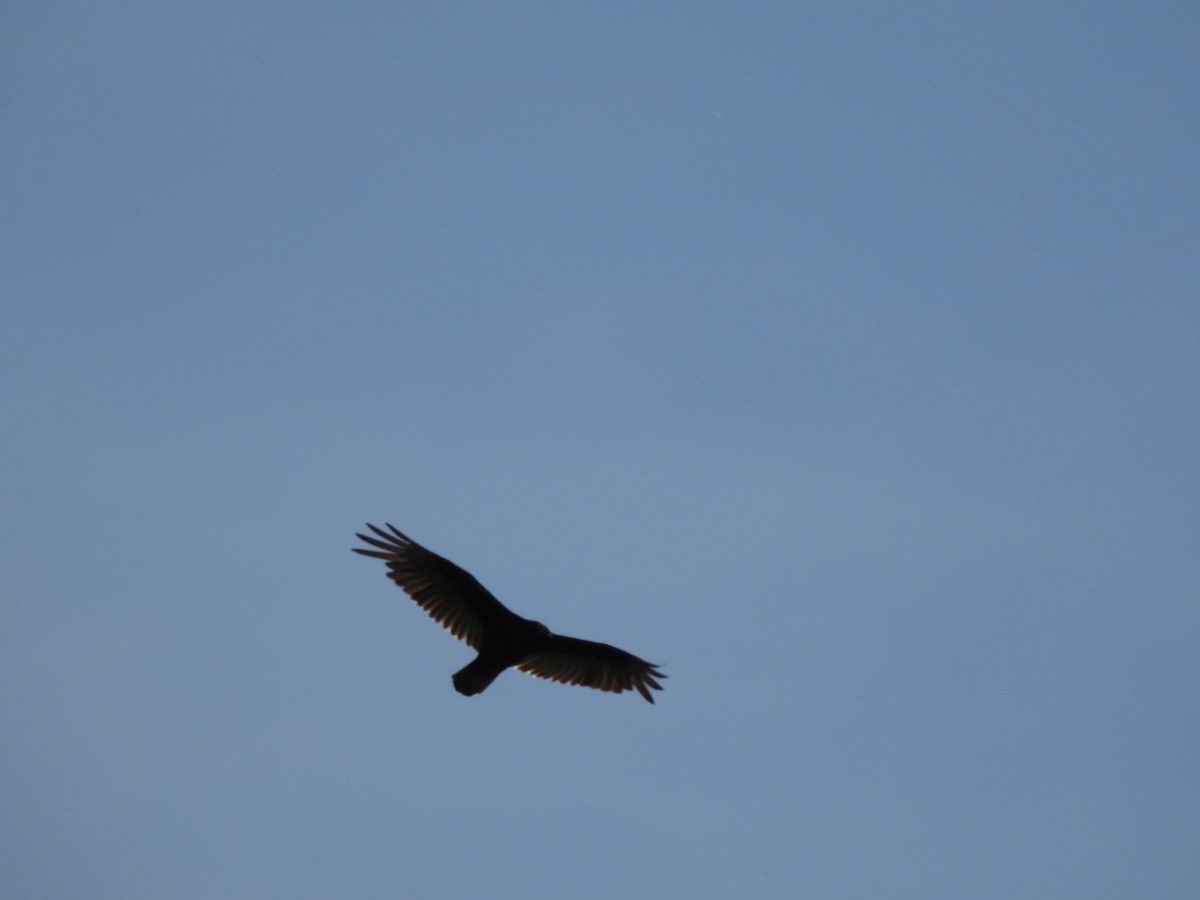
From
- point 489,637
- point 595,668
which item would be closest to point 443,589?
point 489,637

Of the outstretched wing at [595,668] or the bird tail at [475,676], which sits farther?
the outstretched wing at [595,668]

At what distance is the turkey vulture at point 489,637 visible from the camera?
14836 mm

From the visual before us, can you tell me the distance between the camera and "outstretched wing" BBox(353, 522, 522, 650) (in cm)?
1484

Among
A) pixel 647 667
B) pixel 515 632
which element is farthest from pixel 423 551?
pixel 647 667

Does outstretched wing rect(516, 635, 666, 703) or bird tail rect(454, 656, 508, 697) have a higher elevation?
outstretched wing rect(516, 635, 666, 703)

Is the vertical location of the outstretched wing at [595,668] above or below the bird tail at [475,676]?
above

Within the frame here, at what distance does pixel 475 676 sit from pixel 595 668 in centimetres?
180

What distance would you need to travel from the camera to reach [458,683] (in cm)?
1458

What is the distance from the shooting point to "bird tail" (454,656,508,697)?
47.9 ft

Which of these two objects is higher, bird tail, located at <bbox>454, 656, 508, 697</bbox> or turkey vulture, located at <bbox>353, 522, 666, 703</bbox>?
turkey vulture, located at <bbox>353, 522, 666, 703</bbox>

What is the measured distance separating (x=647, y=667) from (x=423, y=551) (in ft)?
10.8

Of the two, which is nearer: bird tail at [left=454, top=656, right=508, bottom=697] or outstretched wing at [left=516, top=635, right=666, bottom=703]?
bird tail at [left=454, top=656, right=508, bottom=697]

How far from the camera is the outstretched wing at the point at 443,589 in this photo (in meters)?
14.8

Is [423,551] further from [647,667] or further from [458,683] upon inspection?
[647,667]
